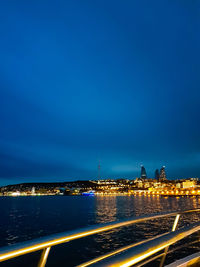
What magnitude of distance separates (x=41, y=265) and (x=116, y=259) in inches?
29.2

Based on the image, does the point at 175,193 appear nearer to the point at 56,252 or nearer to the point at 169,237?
the point at 56,252

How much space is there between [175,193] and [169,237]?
191 m

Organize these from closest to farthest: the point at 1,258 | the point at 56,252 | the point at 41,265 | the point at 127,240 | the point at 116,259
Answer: the point at 1,258, the point at 116,259, the point at 41,265, the point at 56,252, the point at 127,240

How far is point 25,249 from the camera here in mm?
1650

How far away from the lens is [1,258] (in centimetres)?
149

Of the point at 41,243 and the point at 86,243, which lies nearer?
the point at 41,243

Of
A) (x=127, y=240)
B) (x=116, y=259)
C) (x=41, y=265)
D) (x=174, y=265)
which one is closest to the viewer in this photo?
(x=116, y=259)

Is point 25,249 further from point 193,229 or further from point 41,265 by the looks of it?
point 193,229

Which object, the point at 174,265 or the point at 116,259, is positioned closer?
the point at 116,259

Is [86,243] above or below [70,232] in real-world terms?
below

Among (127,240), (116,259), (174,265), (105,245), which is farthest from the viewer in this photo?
(127,240)

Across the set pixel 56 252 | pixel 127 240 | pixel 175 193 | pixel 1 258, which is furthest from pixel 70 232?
pixel 175 193

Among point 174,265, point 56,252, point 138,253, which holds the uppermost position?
point 138,253

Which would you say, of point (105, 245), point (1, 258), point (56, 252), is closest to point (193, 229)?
point (1, 258)
